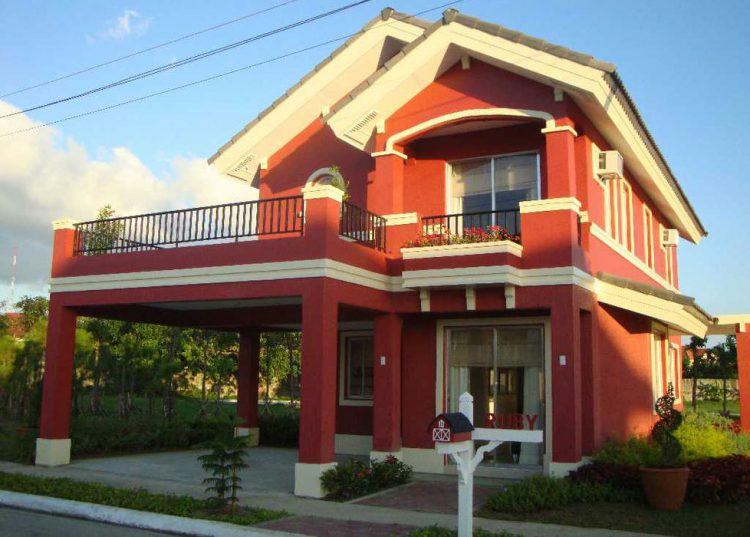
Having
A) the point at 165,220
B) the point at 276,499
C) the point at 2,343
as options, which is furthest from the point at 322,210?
the point at 2,343

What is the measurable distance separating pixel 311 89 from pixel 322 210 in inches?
234

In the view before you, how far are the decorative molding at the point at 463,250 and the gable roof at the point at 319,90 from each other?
491 centimetres

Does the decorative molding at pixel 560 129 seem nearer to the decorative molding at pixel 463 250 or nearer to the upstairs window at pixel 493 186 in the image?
the upstairs window at pixel 493 186

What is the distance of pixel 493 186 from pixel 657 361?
24.1 feet

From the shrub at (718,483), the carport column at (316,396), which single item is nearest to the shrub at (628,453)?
the shrub at (718,483)

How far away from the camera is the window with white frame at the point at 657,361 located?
17.8 m

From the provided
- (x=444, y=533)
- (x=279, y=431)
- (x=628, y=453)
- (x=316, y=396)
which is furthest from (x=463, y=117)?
(x=279, y=431)

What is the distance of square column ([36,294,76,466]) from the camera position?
47.3ft

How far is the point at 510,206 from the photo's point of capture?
14.1 metres

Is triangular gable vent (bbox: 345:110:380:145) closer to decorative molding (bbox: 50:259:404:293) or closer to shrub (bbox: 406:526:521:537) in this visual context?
decorative molding (bbox: 50:259:404:293)

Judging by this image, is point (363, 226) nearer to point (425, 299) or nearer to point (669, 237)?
point (425, 299)

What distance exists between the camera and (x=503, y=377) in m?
13.8

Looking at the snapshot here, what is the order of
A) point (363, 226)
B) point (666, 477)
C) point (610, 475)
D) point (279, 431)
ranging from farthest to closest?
point (279, 431), point (363, 226), point (610, 475), point (666, 477)

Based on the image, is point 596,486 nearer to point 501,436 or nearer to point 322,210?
point 501,436
